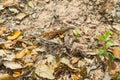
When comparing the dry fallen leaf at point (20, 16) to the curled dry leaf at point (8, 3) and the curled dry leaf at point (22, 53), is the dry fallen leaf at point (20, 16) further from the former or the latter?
the curled dry leaf at point (22, 53)

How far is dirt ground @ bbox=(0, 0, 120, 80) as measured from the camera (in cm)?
214

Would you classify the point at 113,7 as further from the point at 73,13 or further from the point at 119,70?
the point at 119,70

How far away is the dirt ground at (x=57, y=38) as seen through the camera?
2139mm

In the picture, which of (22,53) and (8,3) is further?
(8,3)

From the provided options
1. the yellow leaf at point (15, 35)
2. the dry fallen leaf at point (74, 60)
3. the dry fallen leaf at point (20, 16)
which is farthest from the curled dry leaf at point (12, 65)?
the dry fallen leaf at point (20, 16)

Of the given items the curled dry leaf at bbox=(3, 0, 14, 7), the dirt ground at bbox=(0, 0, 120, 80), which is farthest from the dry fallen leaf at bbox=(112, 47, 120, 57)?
the curled dry leaf at bbox=(3, 0, 14, 7)

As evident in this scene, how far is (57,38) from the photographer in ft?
7.84

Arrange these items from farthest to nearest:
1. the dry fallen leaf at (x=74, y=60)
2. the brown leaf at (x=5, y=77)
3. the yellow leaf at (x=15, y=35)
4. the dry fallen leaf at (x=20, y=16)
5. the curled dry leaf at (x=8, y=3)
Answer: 1. the curled dry leaf at (x=8, y=3)
2. the dry fallen leaf at (x=20, y=16)
3. the yellow leaf at (x=15, y=35)
4. the dry fallen leaf at (x=74, y=60)
5. the brown leaf at (x=5, y=77)

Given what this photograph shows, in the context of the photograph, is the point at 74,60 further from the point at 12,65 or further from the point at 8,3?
the point at 8,3

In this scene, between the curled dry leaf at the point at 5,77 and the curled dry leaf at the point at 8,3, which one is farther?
the curled dry leaf at the point at 8,3

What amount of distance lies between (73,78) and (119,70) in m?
0.37

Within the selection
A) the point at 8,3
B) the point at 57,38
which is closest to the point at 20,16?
the point at 8,3

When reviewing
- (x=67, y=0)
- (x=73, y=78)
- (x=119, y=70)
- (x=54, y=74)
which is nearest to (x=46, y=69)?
(x=54, y=74)

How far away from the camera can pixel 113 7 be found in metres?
2.64
